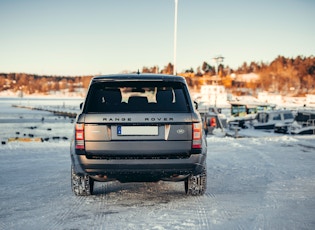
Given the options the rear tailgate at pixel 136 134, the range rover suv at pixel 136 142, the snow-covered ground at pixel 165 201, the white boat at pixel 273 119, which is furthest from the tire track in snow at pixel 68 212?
the white boat at pixel 273 119

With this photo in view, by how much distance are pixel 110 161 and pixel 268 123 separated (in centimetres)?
2635

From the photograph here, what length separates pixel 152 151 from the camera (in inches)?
192

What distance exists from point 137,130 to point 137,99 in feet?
1.84

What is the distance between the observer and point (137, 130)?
16.0ft

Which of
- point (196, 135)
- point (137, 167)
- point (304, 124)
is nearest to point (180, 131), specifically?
point (196, 135)

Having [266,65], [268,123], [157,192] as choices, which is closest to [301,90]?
[266,65]

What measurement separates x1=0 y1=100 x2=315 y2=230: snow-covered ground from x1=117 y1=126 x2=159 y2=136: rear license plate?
982mm

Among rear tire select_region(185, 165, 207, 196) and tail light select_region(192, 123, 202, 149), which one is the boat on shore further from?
tail light select_region(192, 123, 202, 149)

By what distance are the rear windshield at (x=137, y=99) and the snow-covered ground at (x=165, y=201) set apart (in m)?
1.29

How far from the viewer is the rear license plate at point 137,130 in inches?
192

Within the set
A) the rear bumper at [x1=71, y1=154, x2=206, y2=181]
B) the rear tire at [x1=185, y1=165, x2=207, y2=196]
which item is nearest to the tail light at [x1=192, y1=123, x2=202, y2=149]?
the rear bumper at [x1=71, y1=154, x2=206, y2=181]

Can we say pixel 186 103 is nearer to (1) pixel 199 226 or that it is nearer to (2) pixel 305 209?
(1) pixel 199 226

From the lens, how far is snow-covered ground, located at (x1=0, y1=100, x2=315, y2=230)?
177 inches

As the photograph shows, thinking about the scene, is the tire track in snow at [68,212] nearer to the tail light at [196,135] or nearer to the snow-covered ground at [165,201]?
the snow-covered ground at [165,201]
